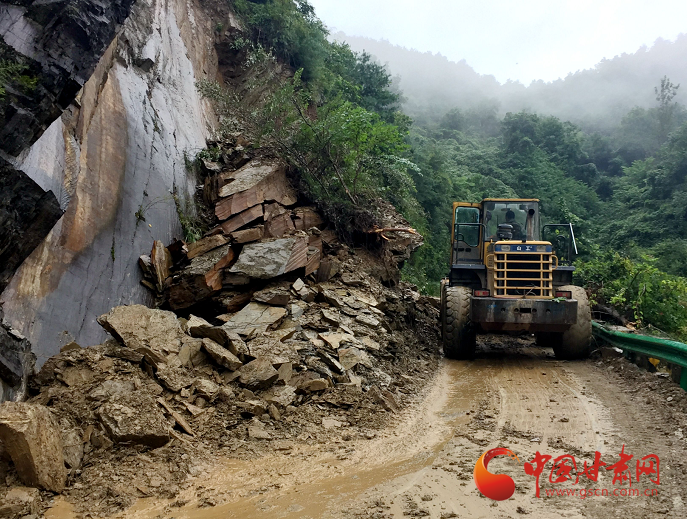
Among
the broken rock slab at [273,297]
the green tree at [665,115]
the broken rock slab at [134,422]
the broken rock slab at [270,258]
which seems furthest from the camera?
the green tree at [665,115]

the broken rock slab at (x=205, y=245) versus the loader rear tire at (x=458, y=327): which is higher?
the broken rock slab at (x=205, y=245)

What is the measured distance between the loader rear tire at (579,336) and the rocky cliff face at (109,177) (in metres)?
7.62

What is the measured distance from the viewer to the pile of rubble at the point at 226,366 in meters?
3.74

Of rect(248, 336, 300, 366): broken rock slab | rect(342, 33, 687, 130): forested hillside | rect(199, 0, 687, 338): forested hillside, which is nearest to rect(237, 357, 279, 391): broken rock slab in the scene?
rect(248, 336, 300, 366): broken rock slab

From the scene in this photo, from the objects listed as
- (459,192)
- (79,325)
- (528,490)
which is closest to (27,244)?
(79,325)

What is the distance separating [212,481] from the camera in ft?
12.6

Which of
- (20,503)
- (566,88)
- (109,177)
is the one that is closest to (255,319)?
(109,177)

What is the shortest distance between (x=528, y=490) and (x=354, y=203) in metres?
8.58

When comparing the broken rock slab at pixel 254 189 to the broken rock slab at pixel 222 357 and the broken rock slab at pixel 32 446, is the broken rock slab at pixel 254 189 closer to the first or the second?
the broken rock slab at pixel 222 357

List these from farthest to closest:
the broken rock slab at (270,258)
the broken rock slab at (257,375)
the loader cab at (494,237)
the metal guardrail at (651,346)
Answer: the loader cab at (494,237) → the broken rock slab at (270,258) → the metal guardrail at (651,346) → the broken rock slab at (257,375)

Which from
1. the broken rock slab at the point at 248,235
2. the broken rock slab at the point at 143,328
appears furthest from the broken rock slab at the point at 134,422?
the broken rock slab at the point at 248,235

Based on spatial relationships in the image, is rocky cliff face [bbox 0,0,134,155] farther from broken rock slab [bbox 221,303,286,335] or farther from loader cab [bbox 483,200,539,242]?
loader cab [bbox 483,200,539,242]

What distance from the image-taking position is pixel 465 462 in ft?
13.5

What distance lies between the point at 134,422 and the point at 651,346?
710cm
